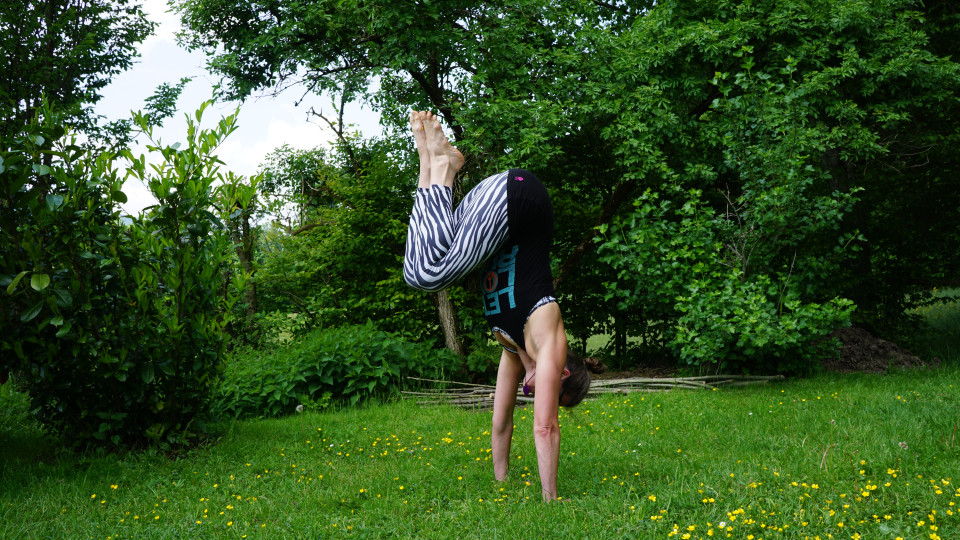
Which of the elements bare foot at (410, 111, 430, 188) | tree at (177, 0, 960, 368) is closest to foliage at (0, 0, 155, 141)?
tree at (177, 0, 960, 368)

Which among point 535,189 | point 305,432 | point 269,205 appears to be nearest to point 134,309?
point 305,432

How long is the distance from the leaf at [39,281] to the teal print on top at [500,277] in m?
2.88

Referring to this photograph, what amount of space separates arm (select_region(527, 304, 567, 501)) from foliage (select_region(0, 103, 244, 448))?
2.83 meters

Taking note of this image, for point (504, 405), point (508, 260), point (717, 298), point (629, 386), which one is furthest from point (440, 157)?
point (629, 386)

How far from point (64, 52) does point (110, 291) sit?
22.1ft

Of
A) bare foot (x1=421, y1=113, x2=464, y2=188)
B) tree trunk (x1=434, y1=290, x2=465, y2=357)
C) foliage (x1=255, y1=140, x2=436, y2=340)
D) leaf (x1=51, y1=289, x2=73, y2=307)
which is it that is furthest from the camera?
foliage (x1=255, y1=140, x2=436, y2=340)

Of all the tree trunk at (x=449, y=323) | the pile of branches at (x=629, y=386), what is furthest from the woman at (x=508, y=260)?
the tree trunk at (x=449, y=323)

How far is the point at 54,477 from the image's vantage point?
4754mm

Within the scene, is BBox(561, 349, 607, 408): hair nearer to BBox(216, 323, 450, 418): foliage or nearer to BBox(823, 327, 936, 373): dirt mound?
BBox(216, 323, 450, 418): foliage

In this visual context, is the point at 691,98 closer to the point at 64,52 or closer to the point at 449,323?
the point at 449,323

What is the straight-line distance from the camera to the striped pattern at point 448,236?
2984mm

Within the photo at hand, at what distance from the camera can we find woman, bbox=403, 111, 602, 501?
3023 mm

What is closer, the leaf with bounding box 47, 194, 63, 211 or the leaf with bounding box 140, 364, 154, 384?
the leaf with bounding box 47, 194, 63, 211

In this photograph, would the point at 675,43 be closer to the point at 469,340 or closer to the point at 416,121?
the point at 469,340
